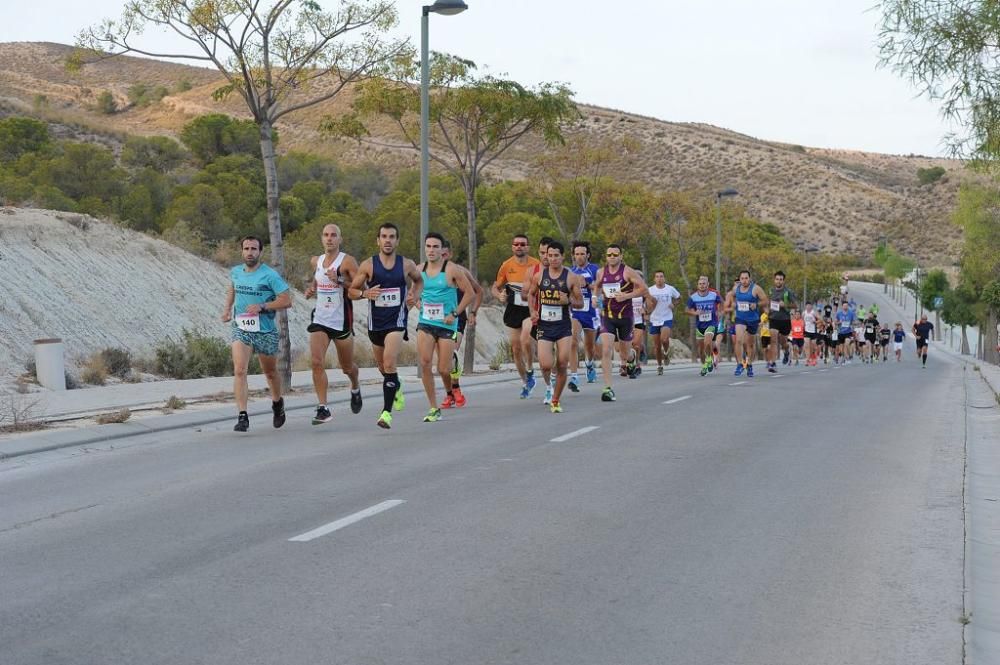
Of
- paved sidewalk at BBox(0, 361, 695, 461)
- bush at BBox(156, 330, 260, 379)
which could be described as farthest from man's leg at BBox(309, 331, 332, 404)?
bush at BBox(156, 330, 260, 379)

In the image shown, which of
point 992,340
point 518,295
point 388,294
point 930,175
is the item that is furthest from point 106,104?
point 388,294

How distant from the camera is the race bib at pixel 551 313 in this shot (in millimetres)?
16938

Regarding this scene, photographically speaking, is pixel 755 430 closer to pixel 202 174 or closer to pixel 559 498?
pixel 559 498

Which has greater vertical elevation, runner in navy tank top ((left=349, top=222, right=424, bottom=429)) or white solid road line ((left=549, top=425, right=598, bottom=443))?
runner in navy tank top ((left=349, top=222, right=424, bottom=429))

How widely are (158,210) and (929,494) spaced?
4197cm

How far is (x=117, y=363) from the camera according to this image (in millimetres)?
23797

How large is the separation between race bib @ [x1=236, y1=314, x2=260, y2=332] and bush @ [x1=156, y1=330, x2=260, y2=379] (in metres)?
11.4

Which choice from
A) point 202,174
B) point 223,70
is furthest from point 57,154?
point 223,70

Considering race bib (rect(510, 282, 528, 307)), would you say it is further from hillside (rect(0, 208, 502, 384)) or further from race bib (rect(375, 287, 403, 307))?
hillside (rect(0, 208, 502, 384))

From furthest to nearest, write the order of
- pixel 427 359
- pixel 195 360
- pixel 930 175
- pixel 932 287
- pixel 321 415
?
pixel 930 175 < pixel 932 287 < pixel 195 360 < pixel 427 359 < pixel 321 415

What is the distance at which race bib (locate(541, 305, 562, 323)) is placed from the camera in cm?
1694

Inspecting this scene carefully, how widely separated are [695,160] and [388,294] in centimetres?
11024

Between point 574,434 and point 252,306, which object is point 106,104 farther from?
point 574,434

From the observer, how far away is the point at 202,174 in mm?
53656
